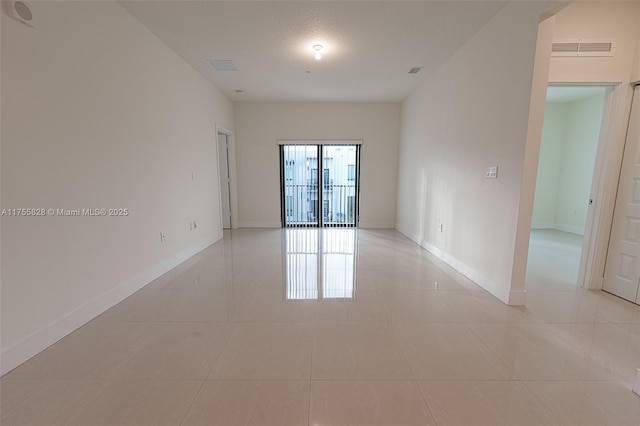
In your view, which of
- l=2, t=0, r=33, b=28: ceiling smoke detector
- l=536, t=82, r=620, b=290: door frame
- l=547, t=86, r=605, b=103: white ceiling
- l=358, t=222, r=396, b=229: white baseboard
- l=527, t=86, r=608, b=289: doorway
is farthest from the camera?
l=358, t=222, r=396, b=229: white baseboard

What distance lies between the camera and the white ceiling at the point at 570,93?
529cm

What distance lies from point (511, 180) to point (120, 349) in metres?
3.42

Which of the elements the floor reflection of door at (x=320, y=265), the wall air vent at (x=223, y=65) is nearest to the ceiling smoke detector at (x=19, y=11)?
the wall air vent at (x=223, y=65)

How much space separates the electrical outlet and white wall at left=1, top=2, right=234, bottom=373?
3.67 metres

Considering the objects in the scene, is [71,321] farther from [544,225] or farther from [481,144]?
[544,225]

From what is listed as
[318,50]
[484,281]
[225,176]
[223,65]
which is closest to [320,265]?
[484,281]

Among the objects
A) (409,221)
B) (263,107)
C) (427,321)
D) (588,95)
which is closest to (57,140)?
(427,321)

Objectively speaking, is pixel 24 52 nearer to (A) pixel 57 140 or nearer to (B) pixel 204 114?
(A) pixel 57 140

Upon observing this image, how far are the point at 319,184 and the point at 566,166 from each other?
5713 mm

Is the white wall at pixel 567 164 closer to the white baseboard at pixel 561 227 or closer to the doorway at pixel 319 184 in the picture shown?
the white baseboard at pixel 561 227

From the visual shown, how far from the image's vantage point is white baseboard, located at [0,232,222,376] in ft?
5.41

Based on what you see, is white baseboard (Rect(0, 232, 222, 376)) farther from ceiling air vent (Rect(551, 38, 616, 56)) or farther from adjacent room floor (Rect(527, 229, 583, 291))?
ceiling air vent (Rect(551, 38, 616, 56))

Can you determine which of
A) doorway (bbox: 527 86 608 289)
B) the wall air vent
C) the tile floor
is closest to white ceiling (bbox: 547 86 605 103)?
doorway (bbox: 527 86 608 289)

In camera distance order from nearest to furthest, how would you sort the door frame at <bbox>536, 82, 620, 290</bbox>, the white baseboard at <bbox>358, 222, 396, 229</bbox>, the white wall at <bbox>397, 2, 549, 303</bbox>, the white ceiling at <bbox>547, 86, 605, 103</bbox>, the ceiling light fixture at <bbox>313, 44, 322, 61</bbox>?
the white wall at <bbox>397, 2, 549, 303</bbox>, the door frame at <bbox>536, 82, 620, 290</bbox>, the ceiling light fixture at <bbox>313, 44, 322, 61</bbox>, the white ceiling at <bbox>547, 86, 605, 103</bbox>, the white baseboard at <bbox>358, 222, 396, 229</bbox>
